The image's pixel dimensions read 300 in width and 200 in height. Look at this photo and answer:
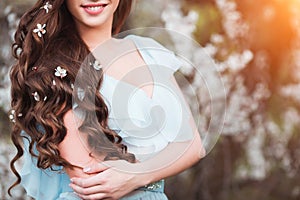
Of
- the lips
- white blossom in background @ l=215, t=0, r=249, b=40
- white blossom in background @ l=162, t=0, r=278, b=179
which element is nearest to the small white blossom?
the lips

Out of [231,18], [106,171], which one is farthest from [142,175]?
[231,18]

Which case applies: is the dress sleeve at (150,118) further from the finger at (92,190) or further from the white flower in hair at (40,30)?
the white flower in hair at (40,30)

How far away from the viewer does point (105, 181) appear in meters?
2.09

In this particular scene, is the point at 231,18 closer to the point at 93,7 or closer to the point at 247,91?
the point at 247,91

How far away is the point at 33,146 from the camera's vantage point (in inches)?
90.3

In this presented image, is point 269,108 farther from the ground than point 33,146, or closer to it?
closer to it

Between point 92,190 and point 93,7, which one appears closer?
point 92,190

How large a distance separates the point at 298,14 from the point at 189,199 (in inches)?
49.1

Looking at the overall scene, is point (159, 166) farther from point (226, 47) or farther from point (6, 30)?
point (226, 47)

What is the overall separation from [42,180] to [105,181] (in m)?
0.29

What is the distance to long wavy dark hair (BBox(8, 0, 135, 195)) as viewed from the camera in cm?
212

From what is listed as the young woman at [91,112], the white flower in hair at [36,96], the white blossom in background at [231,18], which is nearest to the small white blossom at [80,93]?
Answer: the young woman at [91,112]

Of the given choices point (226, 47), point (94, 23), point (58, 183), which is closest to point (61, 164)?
point (58, 183)

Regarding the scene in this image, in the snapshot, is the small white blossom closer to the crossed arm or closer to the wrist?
the crossed arm
